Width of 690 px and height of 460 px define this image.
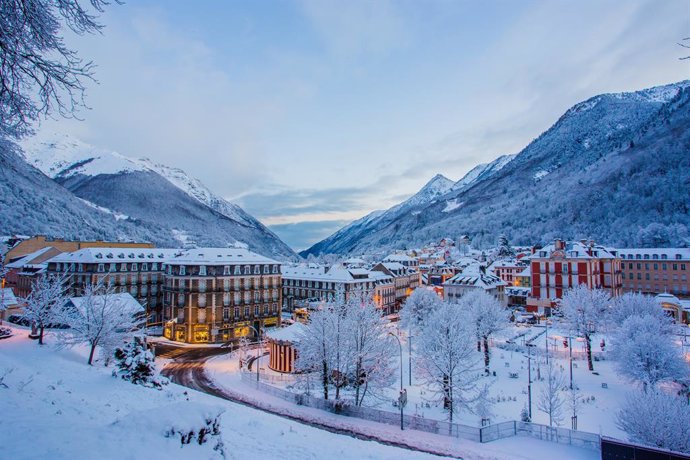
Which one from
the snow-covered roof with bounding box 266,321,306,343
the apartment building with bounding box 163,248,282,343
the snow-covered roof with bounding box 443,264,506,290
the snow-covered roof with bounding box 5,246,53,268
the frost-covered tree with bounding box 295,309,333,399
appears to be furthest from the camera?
the snow-covered roof with bounding box 443,264,506,290

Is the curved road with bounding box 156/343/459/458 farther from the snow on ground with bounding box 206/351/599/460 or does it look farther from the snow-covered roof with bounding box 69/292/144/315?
the snow-covered roof with bounding box 69/292/144/315

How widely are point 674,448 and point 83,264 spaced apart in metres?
81.3

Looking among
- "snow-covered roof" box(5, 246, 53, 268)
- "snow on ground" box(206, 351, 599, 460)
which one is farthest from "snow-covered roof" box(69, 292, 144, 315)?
"snow-covered roof" box(5, 246, 53, 268)

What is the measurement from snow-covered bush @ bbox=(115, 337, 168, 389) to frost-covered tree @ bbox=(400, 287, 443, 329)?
47.8 metres

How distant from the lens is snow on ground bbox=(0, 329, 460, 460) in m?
9.95

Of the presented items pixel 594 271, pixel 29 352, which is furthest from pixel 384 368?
pixel 594 271

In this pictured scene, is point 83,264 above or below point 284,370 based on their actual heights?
above

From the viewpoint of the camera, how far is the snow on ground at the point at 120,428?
9945 mm

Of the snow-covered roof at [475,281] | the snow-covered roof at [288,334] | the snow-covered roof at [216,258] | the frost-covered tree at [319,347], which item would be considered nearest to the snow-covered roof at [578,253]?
the snow-covered roof at [475,281]

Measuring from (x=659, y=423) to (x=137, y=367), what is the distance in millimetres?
34792

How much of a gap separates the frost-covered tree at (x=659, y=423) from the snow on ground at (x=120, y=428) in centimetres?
1585

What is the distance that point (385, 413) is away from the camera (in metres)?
29.8

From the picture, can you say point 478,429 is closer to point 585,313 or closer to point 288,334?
point 288,334

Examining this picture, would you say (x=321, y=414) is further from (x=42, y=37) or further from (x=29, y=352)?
(x=42, y=37)
